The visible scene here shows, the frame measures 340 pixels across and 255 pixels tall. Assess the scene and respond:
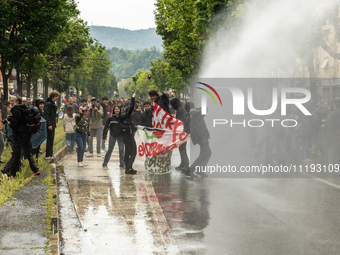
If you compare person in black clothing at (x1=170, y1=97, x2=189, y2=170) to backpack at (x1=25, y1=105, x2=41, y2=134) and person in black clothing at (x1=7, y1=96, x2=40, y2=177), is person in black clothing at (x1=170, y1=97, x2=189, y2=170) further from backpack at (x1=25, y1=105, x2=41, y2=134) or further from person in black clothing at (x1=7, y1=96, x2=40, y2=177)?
person in black clothing at (x1=7, y1=96, x2=40, y2=177)

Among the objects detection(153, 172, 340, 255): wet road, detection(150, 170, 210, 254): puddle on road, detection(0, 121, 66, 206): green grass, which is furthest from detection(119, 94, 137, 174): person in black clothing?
detection(0, 121, 66, 206): green grass

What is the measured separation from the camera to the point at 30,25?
2353 cm

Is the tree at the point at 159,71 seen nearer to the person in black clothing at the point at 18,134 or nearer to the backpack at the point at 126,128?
the backpack at the point at 126,128

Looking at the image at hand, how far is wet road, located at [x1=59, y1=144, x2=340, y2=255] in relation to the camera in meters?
5.33

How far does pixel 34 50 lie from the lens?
2383cm

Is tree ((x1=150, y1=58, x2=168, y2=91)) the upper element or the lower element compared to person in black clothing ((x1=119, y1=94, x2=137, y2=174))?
upper

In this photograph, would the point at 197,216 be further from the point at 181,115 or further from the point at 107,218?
the point at 181,115

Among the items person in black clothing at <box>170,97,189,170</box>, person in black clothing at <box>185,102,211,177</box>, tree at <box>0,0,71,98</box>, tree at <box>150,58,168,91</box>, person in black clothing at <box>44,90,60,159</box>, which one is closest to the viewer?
person in black clothing at <box>185,102,211,177</box>

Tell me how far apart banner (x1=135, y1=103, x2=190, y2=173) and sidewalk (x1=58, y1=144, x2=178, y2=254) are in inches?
15.9

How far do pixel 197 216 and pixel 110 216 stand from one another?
1.21 meters

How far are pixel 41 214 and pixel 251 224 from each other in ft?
8.93

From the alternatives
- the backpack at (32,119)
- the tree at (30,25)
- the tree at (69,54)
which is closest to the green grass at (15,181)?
the backpack at (32,119)

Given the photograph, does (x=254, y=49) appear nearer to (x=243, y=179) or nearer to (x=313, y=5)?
(x=313, y=5)

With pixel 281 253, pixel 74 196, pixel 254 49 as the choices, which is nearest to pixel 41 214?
pixel 74 196
